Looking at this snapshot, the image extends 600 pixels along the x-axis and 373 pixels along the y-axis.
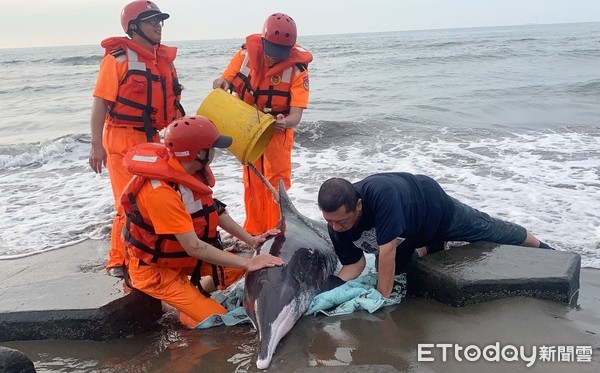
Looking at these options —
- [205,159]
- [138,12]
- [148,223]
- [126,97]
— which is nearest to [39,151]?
[126,97]

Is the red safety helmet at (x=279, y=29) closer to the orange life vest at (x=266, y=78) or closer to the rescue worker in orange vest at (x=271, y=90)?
the rescue worker in orange vest at (x=271, y=90)

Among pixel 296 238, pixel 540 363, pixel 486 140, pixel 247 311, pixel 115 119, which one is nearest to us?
pixel 540 363

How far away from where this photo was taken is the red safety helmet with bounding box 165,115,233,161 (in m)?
3.85

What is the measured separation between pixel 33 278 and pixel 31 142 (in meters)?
9.54

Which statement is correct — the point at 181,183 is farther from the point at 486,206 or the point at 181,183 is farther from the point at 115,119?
the point at 486,206

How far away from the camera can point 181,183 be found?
399cm

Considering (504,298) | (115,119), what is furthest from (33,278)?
(504,298)

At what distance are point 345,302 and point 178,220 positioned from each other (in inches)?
57.1

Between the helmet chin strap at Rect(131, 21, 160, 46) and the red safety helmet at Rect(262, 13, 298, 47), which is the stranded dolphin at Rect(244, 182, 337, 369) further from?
the helmet chin strap at Rect(131, 21, 160, 46)

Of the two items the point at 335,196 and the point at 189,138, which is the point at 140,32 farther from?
the point at 335,196

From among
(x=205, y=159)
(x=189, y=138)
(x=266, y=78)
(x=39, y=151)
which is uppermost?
(x=266, y=78)

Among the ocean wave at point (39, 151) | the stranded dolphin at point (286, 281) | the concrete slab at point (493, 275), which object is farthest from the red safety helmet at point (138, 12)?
the ocean wave at point (39, 151)

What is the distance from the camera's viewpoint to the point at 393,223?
12.8 feet

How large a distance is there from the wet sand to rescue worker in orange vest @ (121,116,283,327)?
1.19 ft
